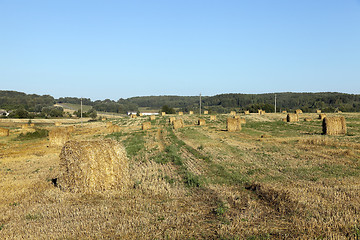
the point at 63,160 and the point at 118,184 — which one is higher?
the point at 63,160

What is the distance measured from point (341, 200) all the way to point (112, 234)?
7069mm

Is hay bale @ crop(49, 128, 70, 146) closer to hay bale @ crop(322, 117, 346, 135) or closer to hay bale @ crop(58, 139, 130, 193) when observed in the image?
hay bale @ crop(58, 139, 130, 193)

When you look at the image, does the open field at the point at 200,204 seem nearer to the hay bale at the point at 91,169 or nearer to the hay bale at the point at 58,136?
the hay bale at the point at 91,169

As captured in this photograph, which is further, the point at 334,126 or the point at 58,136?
the point at 334,126

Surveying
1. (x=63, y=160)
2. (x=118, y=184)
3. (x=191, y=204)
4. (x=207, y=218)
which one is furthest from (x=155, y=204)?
(x=63, y=160)

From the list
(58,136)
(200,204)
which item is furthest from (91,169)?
(58,136)

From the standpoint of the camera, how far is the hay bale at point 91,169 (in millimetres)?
12758

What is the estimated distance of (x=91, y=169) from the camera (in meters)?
12.9

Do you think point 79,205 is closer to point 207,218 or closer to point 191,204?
point 191,204

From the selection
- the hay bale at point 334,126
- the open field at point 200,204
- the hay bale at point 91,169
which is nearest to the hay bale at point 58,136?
the open field at point 200,204

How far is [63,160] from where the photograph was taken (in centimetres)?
1341

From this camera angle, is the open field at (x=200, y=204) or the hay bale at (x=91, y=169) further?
the hay bale at (x=91, y=169)

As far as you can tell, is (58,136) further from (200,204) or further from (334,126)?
(334,126)

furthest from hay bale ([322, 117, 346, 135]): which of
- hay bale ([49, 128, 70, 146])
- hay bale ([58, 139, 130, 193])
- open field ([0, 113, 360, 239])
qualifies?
hay bale ([49, 128, 70, 146])
